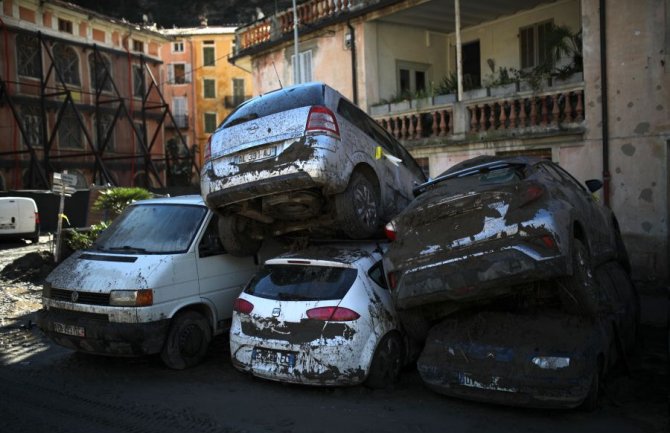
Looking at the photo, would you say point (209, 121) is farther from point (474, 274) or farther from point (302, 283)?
point (474, 274)

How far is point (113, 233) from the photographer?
24.7 feet

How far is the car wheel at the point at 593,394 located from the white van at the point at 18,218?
17184 mm

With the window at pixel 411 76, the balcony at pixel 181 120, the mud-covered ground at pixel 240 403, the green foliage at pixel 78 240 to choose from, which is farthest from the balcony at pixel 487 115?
the balcony at pixel 181 120

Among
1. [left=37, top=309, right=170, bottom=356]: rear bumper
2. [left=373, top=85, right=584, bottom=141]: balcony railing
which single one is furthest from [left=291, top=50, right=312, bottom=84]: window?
[left=37, top=309, right=170, bottom=356]: rear bumper

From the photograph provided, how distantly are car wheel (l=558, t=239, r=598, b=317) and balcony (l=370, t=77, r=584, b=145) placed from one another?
6.71 m

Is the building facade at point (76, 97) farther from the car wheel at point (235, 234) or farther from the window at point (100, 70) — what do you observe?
the car wheel at point (235, 234)

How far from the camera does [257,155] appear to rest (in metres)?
6.29

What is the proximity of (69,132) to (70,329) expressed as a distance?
96.5 ft

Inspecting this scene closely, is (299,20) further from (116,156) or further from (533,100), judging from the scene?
(116,156)

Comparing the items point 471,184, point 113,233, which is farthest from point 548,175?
point 113,233

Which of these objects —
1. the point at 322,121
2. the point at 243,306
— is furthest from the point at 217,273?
the point at 322,121

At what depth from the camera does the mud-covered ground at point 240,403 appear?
4.95 meters

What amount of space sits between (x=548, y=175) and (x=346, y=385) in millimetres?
2995

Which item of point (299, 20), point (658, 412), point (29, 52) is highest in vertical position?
point (29, 52)
